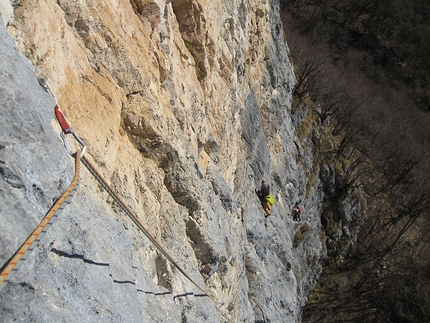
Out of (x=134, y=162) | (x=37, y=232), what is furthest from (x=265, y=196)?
(x=37, y=232)

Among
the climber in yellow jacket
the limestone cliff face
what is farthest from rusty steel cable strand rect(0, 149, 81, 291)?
the climber in yellow jacket

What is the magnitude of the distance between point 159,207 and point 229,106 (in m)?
5.50

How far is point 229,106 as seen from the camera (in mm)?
10750

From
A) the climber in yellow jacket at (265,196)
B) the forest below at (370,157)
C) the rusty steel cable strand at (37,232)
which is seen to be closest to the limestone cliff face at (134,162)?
the rusty steel cable strand at (37,232)

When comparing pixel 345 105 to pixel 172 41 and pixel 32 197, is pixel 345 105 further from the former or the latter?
pixel 32 197

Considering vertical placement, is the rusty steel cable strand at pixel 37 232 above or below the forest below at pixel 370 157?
below

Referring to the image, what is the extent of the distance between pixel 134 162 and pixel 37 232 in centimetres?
288

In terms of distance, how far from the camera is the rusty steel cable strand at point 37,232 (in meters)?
2.31

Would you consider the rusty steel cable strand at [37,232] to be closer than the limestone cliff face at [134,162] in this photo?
Yes

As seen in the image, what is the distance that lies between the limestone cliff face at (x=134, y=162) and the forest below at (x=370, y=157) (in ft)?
54.9

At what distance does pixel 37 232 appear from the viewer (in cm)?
271

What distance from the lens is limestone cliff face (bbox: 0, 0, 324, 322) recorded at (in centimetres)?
299

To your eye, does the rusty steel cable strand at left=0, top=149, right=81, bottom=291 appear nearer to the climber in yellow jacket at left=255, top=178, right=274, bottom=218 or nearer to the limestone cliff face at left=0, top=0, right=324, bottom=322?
the limestone cliff face at left=0, top=0, right=324, bottom=322

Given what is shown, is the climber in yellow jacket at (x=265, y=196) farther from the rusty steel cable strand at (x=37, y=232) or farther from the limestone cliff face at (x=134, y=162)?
the rusty steel cable strand at (x=37, y=232)
